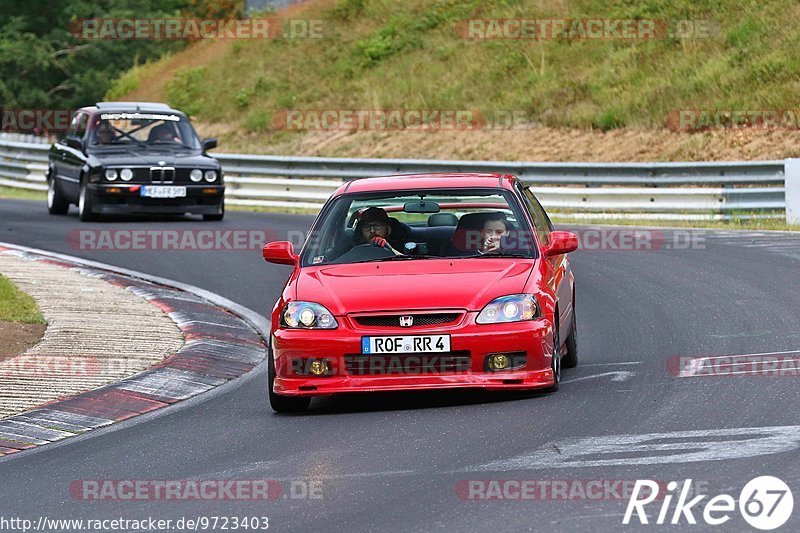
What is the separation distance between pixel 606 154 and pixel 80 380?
20501 millimetres

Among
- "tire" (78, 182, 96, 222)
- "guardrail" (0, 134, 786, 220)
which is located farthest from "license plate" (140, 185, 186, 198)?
"guardrail" (0, 134, 786, 220)

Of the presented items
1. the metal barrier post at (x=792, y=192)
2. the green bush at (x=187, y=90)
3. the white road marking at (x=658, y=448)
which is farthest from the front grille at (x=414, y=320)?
the green bush at (x=187, y=90)

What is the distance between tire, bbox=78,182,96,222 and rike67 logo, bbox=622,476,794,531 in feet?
55.8

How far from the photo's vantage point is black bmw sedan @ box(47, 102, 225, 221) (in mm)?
22438

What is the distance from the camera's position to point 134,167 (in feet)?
73.7

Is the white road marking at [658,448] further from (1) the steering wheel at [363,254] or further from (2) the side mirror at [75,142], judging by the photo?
(2) the side mirror at [75,142]

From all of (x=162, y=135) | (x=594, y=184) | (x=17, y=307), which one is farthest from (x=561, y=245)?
(x=594, y=184)

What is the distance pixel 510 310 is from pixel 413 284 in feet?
1.99

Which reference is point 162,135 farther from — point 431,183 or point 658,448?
point 658,448

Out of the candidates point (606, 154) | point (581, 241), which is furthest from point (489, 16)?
point (581, 241)

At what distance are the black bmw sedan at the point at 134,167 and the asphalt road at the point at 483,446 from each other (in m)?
10.8

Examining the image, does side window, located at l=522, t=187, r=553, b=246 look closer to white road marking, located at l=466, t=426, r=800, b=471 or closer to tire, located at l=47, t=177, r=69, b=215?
white road marking, located at l=466, t=426, r=800, b=471

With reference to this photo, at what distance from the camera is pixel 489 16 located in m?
38.3

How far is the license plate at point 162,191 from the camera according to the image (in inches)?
882
